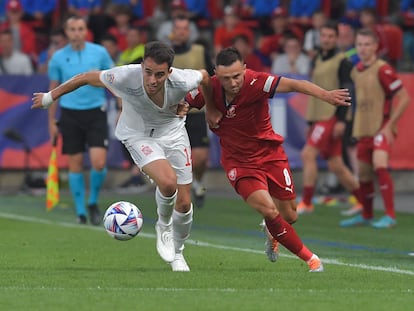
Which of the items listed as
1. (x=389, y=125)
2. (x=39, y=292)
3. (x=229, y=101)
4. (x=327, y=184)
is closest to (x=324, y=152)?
(x=389, y=125)

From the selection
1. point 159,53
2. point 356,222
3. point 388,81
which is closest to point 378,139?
point 388,81

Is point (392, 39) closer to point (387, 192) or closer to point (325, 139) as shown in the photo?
point (325, 139)

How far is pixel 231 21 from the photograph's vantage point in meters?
22.5

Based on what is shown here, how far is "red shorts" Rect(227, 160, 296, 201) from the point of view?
10602 millimetres

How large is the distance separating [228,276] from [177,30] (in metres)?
7.55

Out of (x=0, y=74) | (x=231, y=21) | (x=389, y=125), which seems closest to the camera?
(x=389, y=125)

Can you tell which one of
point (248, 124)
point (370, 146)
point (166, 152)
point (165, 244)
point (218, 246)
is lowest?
point (218, 246)

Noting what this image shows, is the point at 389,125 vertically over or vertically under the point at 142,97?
under

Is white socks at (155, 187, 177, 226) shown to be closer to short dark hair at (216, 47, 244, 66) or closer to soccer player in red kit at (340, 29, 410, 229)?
short dark hair at (216, 47, 244, 66)

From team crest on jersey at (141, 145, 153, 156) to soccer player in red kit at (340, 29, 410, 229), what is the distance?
509 centimetres

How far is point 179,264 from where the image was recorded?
10547 millimetres

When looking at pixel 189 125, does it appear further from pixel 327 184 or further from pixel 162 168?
pixel 162 168

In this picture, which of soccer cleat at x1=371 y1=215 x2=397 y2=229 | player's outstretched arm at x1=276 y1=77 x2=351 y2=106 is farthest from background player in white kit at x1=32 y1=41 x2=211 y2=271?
soccer cleat at x1=371 y1=215 x2=397 y2=229

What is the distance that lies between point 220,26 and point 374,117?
27.1 feet
